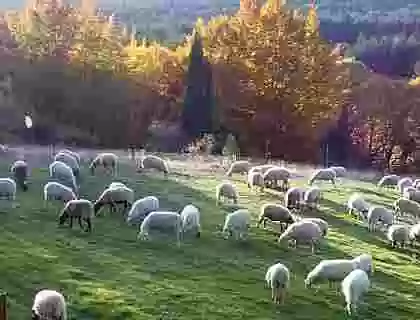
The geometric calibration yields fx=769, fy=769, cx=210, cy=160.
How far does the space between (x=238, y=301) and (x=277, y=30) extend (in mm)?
46938

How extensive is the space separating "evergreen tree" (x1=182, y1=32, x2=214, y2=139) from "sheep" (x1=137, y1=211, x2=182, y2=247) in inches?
1470

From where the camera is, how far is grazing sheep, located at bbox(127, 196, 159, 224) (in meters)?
24.6

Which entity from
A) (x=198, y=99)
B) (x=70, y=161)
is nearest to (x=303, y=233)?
(x=70, y=161)

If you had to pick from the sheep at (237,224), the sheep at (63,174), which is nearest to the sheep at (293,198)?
the sheep at (237,224)

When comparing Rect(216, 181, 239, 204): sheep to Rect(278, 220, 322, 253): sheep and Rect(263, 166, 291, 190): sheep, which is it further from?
Rect(278, 220, 322, 253): sheep

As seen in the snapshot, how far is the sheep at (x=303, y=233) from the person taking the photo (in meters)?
23.7

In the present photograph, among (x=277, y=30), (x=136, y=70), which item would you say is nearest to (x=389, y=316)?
(x=277, y=30)

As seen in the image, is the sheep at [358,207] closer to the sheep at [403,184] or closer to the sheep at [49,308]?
the sheep at [403,184]

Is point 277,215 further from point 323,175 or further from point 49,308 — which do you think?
point 323,175

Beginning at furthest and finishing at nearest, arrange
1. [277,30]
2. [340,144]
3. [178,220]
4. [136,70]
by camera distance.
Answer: [340,144] → [136,70] → [277,30] → [178,220]

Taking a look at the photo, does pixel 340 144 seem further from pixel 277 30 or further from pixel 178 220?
pixel 178 220

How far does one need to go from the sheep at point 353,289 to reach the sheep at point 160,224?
5.92m

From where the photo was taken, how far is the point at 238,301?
59.9ft

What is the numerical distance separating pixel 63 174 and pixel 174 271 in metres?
11.2
